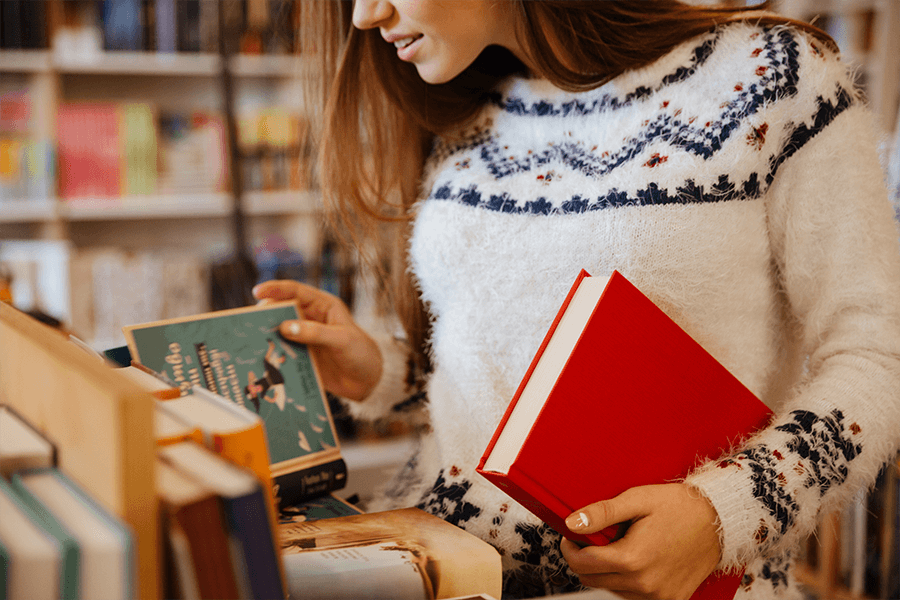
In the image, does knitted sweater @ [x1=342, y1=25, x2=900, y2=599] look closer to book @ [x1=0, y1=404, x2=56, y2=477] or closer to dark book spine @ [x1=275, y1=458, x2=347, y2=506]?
dark book spine @ [x1=275, y1=458, x2=347, y2=506]

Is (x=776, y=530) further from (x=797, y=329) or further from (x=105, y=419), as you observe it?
(x=105, y=419)

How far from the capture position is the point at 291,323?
79 centimetres

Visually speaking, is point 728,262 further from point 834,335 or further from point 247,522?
point 247,522

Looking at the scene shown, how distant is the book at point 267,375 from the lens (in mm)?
668

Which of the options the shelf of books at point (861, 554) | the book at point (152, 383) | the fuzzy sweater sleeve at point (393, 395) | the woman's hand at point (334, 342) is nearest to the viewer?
the book at point (152, 383)

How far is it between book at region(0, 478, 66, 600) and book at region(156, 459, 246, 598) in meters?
0.05

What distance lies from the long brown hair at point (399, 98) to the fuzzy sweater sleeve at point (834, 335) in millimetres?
245

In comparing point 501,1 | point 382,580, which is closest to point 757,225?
A: point 501,1

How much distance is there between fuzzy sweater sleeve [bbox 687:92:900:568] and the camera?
0.59m

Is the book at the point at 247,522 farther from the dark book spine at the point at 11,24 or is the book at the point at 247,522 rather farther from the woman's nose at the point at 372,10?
the dark book spine at the point at 11,24

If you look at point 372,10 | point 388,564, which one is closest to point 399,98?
point 372,10

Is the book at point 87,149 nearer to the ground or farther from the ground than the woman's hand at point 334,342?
farther from the ground

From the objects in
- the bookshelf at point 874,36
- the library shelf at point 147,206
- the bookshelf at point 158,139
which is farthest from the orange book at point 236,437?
the bookshelf at point 874,36

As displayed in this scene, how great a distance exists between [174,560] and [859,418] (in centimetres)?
58
